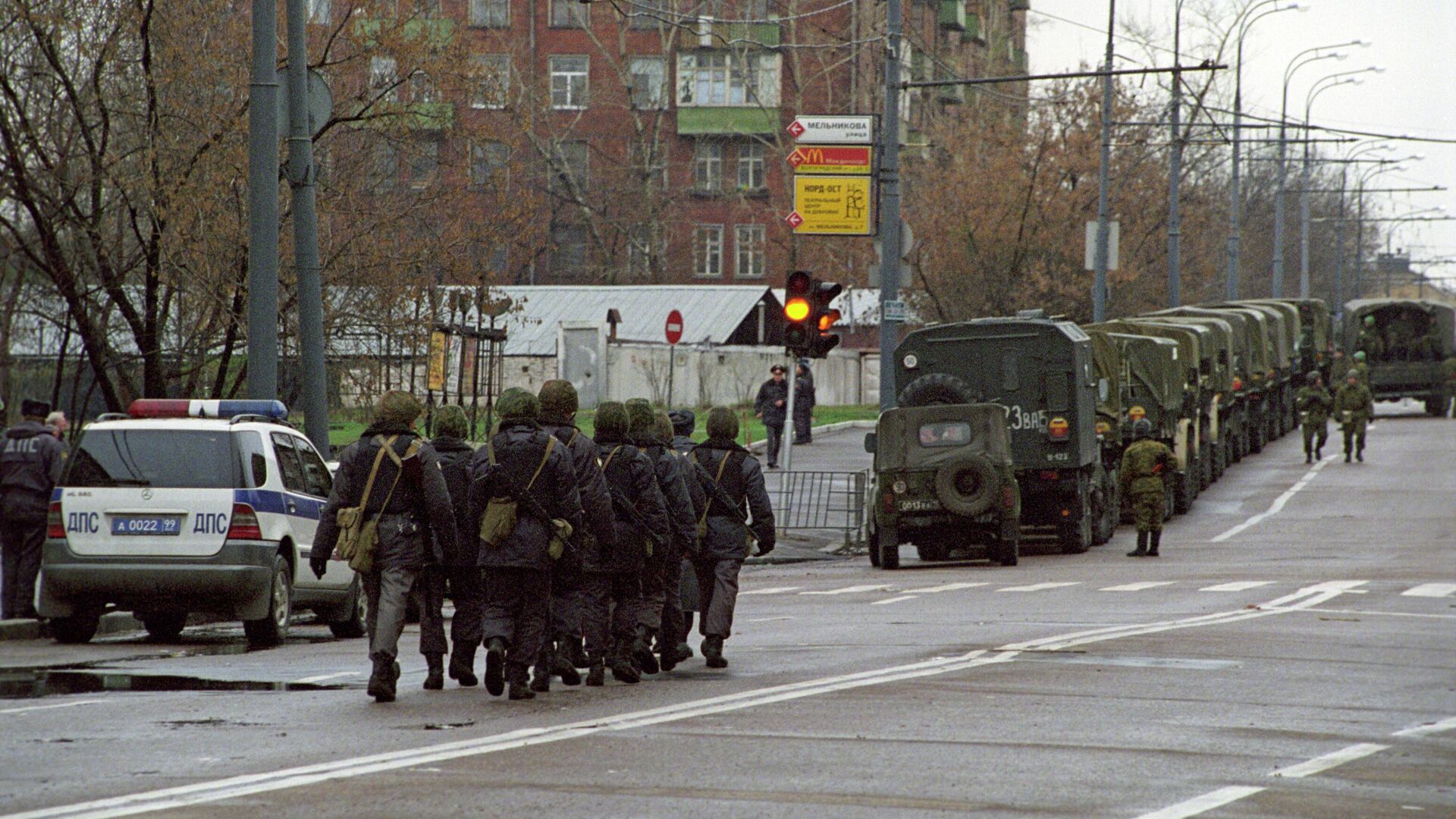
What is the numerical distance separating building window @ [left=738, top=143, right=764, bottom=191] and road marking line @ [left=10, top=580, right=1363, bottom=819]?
205 feet

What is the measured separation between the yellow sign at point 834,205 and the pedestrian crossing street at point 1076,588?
7136 mm

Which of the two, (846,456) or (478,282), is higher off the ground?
(478,282)

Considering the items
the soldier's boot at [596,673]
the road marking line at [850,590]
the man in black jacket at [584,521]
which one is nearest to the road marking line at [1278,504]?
the road marking line at [850,590]

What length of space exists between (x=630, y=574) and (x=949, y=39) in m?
73.5

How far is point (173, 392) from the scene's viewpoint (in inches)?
995

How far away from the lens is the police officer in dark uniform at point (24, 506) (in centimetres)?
1656

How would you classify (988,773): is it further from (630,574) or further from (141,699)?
(141,699)

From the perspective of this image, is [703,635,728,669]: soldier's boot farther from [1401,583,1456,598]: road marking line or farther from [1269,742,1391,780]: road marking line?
[1401,583,1456,598]: road marking line

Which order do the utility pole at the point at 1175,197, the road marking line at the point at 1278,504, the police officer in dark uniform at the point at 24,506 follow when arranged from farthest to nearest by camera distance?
the utility pole at the point at 1175,197, the road marking line at the point at 1278,504, the police officer in dark uniform at the point at 24,506

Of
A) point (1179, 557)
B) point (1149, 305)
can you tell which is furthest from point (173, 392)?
point (1149, 305)

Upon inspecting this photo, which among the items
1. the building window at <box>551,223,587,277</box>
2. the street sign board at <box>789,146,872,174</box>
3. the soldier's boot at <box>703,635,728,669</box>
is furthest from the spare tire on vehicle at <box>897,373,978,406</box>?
the building window at <box>551,223,587,277</box>

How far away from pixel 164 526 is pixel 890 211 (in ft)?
47.9

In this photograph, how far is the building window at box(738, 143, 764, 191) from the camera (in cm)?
7694

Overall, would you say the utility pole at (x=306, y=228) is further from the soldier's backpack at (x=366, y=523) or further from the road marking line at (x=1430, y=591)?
the road marking line at (x=1430, y=591)
